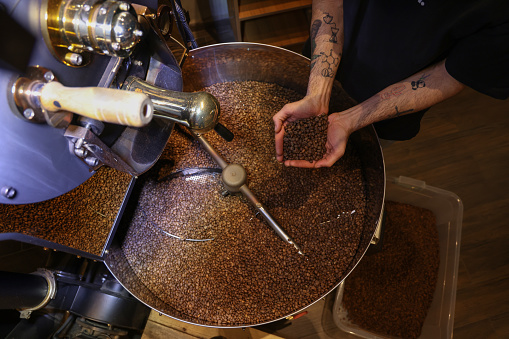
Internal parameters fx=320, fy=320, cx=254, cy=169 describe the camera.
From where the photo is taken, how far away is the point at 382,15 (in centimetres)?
86

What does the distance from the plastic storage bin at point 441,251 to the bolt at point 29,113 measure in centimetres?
121

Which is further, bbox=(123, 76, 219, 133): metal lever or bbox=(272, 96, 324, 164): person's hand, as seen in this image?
bbox=(272, 96, 324, 164): person's hand

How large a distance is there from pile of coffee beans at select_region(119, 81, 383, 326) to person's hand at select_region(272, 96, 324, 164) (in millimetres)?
98

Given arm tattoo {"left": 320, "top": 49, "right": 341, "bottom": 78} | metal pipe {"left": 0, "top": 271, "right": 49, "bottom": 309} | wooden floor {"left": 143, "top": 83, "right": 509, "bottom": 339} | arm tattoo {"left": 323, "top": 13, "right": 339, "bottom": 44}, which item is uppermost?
arm tattoo {"left": 323, "top": 13, "right": 339, "bottom": 44}

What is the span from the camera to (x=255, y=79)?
1188mm

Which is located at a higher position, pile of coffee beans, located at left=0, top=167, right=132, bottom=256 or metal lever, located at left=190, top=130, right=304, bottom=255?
pile of coffee beans, located at left=0, top=167, right=132, bottom=256

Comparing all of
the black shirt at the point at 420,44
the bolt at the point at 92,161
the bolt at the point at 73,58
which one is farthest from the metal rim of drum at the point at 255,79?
the bolt at the point at 73,58

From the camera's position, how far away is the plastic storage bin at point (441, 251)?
127 centimetres

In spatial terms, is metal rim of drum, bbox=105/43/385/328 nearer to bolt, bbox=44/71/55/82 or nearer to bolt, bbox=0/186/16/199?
bolt, bbox=0/186/16/199

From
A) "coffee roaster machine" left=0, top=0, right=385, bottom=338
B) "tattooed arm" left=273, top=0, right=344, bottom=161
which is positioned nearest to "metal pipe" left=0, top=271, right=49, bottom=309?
"coffee roaster machine" left=0, top=0, right=385, bottom=338

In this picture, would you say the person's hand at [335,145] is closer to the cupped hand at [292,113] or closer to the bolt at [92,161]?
the cupped hand at [292,113]

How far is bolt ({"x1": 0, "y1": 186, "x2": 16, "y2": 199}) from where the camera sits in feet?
1.49

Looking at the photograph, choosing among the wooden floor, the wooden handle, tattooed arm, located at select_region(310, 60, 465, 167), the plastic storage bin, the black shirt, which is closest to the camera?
the wooden handle

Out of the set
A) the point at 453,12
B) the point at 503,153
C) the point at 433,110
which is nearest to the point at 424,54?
the point at 453,12
